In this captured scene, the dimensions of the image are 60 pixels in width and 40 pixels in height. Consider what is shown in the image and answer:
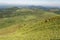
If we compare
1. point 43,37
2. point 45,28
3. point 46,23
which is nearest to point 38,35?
point 43,37

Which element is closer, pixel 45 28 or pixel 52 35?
pixel 52 35

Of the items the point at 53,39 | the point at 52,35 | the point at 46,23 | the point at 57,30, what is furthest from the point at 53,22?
the point at 53,39

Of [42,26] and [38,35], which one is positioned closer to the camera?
[38,35]

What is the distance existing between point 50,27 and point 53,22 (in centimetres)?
165

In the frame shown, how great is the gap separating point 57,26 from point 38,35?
3.86 meters

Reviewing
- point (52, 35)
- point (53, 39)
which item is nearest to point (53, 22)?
point (52, 35)

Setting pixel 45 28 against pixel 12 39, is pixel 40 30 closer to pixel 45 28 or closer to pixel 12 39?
pixel 45 28

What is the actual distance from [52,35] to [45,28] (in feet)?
9.77

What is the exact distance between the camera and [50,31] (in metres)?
20.2

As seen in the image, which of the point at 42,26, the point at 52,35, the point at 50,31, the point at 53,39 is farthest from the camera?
the point at 42,26

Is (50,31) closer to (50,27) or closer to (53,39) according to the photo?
(50,27)

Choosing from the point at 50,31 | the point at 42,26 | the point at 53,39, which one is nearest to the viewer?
the point at 53,39

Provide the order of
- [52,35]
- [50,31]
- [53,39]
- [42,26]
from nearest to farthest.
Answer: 1. [53,39]
2. [52,35]
3. [50,31]
4. [42,26]

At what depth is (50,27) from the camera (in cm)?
2147
